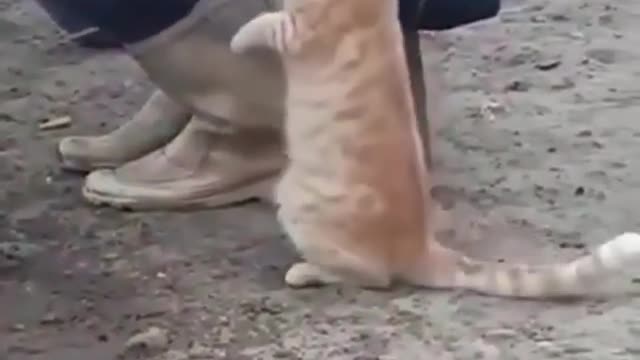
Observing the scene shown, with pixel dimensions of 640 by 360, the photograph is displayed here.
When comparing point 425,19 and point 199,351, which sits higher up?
point 425,19

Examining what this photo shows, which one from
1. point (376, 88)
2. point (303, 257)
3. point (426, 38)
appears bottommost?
point (426, 38)

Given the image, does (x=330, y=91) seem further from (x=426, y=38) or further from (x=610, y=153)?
(x=426, y=38)

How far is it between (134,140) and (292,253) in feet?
1.25

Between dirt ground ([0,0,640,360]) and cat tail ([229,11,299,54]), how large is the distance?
0.27 metres

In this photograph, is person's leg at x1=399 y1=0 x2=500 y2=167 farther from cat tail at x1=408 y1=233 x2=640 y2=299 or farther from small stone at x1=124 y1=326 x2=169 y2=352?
small stone at x1=124 y1=326 x2=169 y2=352

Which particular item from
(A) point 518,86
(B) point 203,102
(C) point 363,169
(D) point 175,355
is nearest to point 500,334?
(C) point 363,169

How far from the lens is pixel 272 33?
5.72ft

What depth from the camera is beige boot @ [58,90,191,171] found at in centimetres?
211

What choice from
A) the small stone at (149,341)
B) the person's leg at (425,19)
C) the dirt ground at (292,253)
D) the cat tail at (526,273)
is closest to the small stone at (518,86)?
the dirt ground at (292,253)

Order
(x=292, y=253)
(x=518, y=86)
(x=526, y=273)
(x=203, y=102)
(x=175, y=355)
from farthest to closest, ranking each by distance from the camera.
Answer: (x=518, y=86) < (x=203, y=102) < (x=292, y=253) < (x=526, y=273) < (x=175, y=355)

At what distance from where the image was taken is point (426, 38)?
2713 mm

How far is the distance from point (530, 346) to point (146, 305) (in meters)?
0.44

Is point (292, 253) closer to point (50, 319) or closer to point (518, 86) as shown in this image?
point (50, 319)

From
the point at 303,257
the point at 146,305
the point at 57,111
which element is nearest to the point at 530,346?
the point at 303,257
